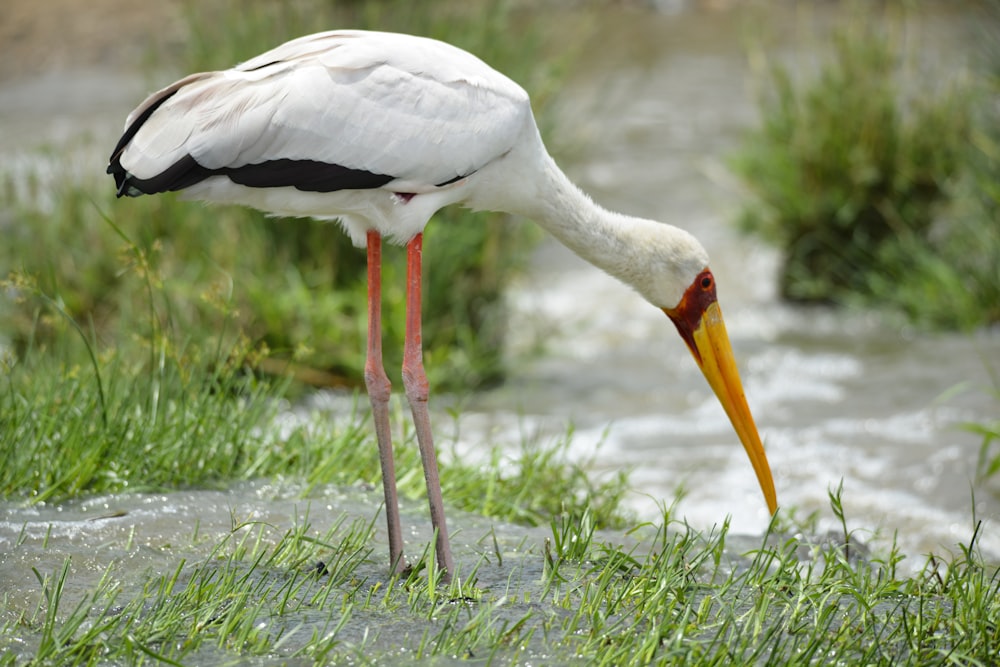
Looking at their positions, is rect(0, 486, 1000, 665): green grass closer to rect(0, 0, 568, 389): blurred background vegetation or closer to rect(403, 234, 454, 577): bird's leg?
rect(403, 234, 454, 577): bird's leg

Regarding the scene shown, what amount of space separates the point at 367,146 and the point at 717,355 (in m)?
1.44

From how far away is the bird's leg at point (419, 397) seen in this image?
11.3 feet

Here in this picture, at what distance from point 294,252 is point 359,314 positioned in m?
0.61

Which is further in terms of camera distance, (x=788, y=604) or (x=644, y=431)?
(x=644, y=431)

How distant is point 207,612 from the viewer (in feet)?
9.56

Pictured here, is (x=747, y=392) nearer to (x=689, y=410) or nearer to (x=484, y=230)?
(x=689, y=410)

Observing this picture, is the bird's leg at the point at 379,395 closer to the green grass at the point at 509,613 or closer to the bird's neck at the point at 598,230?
the green grass at the point at 509,613

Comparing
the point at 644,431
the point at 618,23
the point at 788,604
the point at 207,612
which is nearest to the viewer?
the point at 207,612

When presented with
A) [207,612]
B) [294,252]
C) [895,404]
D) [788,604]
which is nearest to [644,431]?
[895,404]

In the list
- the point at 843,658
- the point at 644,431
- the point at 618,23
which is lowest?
the point at 843,658

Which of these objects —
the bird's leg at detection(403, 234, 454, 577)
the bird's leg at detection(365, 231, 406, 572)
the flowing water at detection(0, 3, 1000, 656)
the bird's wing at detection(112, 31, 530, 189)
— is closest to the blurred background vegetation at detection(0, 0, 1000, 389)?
the flowing water at detection(0, 3, 1000, 656)

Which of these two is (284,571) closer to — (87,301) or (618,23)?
(87,301)

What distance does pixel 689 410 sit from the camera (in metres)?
7.34

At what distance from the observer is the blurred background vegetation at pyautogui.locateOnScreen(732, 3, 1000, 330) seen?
26.6 ft
